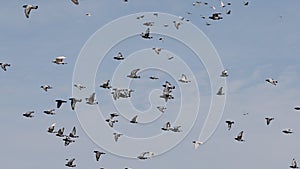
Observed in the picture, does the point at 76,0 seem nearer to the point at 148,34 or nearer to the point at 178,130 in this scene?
the point at 148,34

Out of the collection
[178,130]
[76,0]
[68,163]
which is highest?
[76,0]

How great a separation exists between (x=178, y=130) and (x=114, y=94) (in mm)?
8501

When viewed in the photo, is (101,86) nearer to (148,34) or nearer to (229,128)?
(148,34)

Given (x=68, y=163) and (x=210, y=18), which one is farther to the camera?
(x=68, y=163)

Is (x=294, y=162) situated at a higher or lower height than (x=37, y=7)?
lower

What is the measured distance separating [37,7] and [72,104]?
9101mm

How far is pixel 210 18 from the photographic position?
63469mm

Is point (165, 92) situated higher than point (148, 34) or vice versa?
point (148, 34)

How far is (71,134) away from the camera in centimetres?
6744

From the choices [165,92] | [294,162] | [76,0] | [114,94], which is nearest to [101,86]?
[114,94]

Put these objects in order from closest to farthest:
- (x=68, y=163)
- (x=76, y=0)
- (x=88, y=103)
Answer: (x=76, y=0) → (x=88, y=103) → (x=68, y=163)

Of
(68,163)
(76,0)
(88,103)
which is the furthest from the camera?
(68,163)

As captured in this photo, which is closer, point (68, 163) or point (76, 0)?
point (76, 0)

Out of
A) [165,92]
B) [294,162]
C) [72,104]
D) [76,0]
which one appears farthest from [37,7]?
[294,162]
